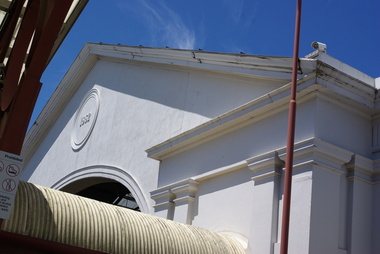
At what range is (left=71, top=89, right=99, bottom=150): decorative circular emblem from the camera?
17688 millimetres

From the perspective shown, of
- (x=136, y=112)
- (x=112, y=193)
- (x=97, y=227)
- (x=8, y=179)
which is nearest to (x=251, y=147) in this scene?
(x=97, y=227)

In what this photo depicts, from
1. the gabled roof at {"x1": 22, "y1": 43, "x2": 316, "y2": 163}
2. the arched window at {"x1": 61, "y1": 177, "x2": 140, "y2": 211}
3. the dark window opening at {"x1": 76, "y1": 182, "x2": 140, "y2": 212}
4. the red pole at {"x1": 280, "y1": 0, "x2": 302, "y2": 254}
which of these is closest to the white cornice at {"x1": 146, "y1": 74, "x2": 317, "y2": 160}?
the gabled roof at {"x1": 22, "y1": 43, "x2": 316, "y2": 163}

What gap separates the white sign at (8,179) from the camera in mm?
5828

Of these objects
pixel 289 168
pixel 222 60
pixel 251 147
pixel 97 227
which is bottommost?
pixel 97 227

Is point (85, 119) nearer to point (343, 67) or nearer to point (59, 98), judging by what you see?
point (59, 98)

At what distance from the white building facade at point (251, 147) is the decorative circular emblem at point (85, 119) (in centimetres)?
206

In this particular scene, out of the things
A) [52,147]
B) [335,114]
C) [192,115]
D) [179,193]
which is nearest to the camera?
[335,114]

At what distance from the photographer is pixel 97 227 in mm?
7750

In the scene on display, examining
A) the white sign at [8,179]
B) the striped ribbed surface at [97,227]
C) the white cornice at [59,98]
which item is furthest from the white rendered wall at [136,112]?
the white sign at [8,179]

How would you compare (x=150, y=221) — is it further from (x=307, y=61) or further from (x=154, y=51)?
(x=154, y=51)

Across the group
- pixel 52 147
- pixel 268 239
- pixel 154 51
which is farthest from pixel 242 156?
pixel 52 147

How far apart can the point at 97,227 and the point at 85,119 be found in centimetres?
1089

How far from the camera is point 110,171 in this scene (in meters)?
15.6

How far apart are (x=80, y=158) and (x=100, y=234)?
1017 cm
